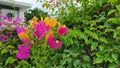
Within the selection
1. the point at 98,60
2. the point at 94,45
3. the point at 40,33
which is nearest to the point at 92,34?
the point at 94,45

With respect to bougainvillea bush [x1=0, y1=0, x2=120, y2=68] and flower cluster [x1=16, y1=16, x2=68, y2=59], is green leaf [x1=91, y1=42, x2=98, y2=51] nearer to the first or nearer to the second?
bougainvillea bush [x1=0, y1=0, x2=120, y2=68]

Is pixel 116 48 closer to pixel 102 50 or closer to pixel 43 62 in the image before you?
pixel 102 50

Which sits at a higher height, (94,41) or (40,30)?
(40,30)

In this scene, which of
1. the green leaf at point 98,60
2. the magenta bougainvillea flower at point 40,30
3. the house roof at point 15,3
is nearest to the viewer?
the magenta bougainvillea flower at point 40,30

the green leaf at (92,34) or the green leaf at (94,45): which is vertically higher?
the green leaf at (92,34)

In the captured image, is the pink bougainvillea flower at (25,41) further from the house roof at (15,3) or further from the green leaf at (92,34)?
the house roof at (15,3)

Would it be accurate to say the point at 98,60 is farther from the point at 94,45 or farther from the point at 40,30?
the point at 40,30

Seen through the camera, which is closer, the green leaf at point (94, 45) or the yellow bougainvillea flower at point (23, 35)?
the yellow bougainvillea flower at point (23, 35)

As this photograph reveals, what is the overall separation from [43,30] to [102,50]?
49 cm

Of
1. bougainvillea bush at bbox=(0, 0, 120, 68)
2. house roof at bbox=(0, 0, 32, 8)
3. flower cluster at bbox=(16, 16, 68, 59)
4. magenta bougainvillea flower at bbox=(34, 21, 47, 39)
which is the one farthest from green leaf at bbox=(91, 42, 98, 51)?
house roof at bbox=(0, 0, 32, 8)

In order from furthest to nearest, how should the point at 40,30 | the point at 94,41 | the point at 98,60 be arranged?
the point at 94,41, the point at 98,60, the point at 40,30

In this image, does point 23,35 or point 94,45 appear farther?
point 94,45

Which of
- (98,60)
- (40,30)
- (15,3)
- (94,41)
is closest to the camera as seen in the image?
(40,30)

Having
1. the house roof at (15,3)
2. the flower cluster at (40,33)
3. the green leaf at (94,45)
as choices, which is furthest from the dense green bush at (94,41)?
the house roof at (15,3)
